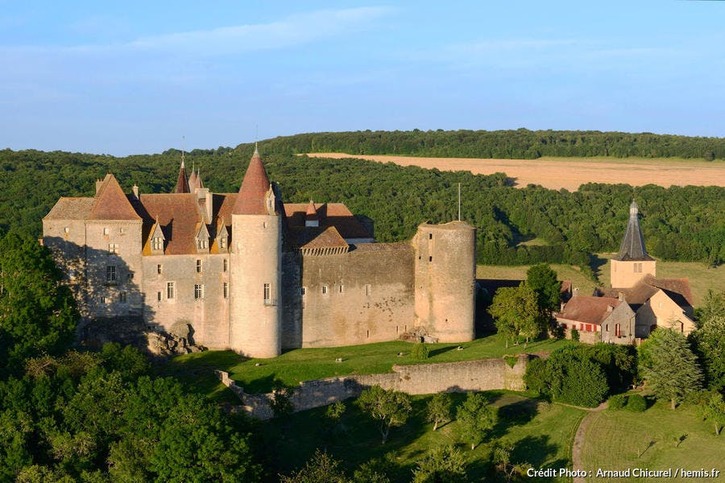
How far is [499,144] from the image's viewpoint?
135 metres

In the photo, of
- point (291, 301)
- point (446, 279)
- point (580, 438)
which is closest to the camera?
point (580, 438)

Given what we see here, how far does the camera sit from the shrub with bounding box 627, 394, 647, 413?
173 ft

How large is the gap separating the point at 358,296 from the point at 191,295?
823 cm

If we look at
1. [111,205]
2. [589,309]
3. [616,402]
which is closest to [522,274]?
[589,309]

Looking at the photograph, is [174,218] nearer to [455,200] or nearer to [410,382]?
[410,382]

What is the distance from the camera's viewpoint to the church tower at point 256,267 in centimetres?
5316

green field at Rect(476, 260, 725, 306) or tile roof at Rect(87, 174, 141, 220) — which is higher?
tile roof at Rect(87, 174, 141, 220)

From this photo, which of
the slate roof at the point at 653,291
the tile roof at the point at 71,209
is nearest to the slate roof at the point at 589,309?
the slate roof at the point at 653,291

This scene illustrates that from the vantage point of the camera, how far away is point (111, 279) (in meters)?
52.7

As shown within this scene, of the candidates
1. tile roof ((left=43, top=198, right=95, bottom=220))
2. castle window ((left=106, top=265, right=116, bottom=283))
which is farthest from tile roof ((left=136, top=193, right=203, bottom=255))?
tile roof ((left=43, top=198, right=95, bottom=220))

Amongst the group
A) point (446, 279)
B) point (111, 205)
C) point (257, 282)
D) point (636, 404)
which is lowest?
point (636, 404)

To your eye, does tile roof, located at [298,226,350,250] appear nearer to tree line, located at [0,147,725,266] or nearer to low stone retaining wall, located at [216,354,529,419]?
low stone retaining wall, located at [216,354,529,419]

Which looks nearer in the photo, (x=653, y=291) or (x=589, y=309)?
(x=589, y=309)

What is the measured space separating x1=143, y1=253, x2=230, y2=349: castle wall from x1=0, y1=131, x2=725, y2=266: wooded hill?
2181 cm
